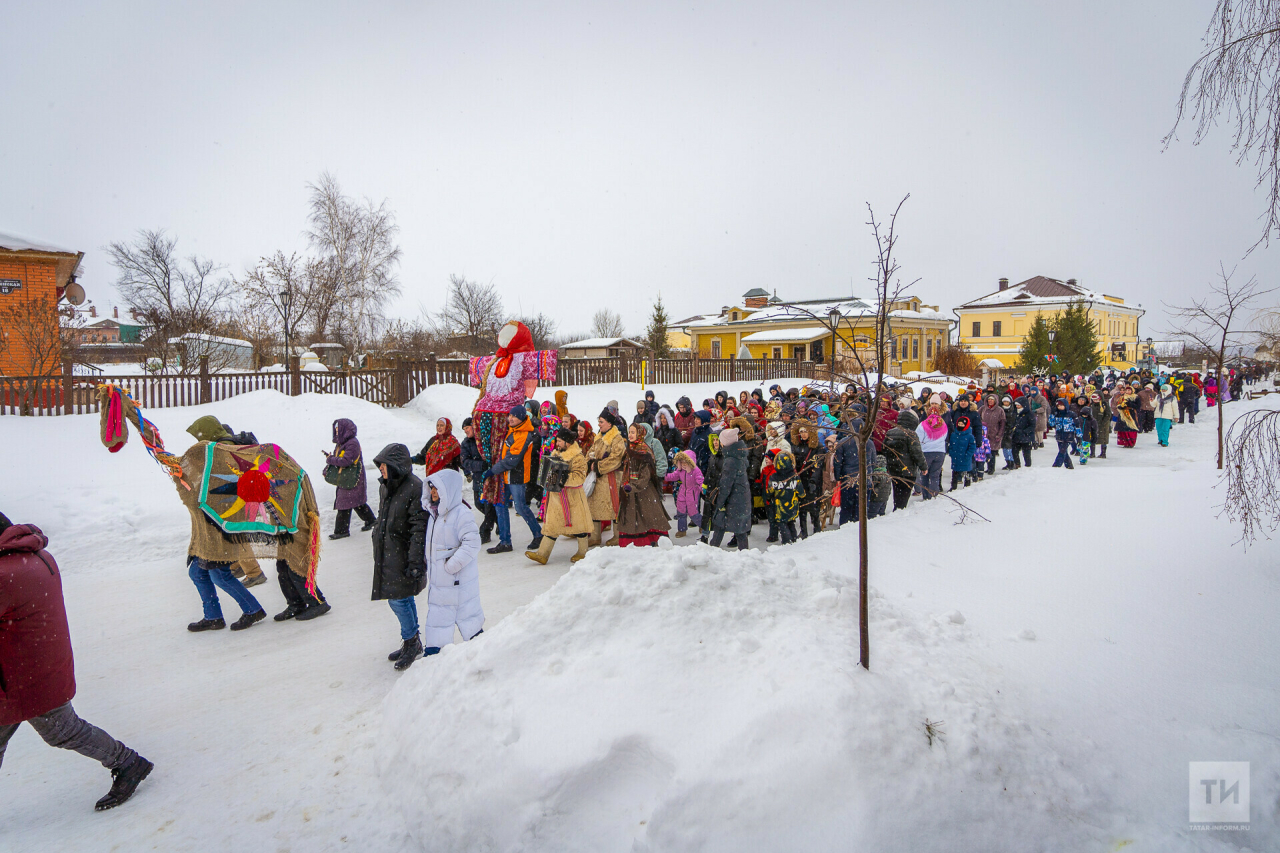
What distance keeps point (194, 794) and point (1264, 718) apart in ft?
19.0

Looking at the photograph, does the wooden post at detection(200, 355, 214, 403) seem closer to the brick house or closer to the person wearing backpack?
the brick house

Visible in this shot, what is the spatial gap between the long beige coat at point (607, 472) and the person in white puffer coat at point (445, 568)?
2918 mm

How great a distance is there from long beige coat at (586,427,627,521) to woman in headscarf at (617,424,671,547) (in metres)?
0.10

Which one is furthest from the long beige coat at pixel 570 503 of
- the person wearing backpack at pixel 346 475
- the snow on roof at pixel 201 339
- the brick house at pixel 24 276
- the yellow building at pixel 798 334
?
the yellow building at pixel 798 334

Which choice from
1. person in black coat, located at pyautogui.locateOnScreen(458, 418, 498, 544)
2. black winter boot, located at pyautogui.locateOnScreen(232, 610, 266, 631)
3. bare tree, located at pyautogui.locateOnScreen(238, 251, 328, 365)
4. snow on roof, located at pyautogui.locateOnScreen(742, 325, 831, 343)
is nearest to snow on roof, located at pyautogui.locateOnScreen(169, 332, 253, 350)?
bare tree, located at pyautogui.locateOnScreen(238, 251, 328, 365)

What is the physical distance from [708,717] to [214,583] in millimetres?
4622

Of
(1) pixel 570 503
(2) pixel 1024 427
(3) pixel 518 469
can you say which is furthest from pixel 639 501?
(2) pixel 1024 427

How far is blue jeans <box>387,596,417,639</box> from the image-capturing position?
4.61 metres

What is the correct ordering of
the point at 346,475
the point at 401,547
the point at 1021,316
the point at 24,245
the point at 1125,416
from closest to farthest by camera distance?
the point at 401,547 → the point at 346,475 → the point at 1125,416 → the point at 24,245 → the point at 1021,316

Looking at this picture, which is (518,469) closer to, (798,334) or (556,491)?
(556,491)

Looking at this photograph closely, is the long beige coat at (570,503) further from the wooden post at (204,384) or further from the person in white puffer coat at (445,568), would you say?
the wooden post at (204,384)

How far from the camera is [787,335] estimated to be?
44.4m

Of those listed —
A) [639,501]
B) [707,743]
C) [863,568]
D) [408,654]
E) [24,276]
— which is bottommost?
[408,654]

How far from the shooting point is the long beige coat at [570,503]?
702 cm
